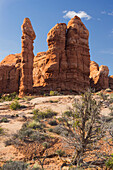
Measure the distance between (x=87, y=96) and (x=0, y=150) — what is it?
5.09m

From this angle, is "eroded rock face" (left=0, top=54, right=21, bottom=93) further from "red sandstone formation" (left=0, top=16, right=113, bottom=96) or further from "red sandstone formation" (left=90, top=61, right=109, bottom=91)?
"red sandstone formation" (left=90, top=61, right=109, bottom=91)

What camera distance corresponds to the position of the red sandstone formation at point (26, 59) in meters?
29.1

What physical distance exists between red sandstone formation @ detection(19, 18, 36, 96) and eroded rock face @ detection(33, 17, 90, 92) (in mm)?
3784

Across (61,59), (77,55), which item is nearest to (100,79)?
(77,55)

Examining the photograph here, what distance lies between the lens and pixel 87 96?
221 inches

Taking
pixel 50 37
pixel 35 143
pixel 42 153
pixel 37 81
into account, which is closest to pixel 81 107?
pixel 42 153

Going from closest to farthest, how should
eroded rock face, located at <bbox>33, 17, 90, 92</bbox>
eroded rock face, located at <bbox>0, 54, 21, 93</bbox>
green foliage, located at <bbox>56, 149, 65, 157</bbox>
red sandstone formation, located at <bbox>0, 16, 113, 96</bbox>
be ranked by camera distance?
green foliage, located at <bbox>56, 149, 65, 157</bbox> < red sandstone formation, located at <bbox>0, 16, 113, 96</bbox> < eroded rock face, located at <bbox>33, 17, 90, 92</bbox> < eroded rock face, located at <bbox>0, 54, 21, 93</bbox>

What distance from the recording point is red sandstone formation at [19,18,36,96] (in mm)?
29125

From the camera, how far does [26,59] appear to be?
29.7 m

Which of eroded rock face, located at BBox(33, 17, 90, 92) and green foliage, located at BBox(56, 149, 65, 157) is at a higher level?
eroded rock face, located at BBox(33, 17, 90, 92)

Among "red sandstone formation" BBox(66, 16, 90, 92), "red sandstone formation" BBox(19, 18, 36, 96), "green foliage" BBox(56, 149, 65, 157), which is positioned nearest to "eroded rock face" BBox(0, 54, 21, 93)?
"red sandstone formation" BBox(19, 18, 36, 96)

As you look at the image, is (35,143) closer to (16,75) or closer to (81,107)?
(81,107)

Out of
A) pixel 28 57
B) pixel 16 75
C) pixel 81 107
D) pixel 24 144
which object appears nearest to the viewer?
pixel 81 107

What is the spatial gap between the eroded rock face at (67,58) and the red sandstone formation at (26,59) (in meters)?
3.78
